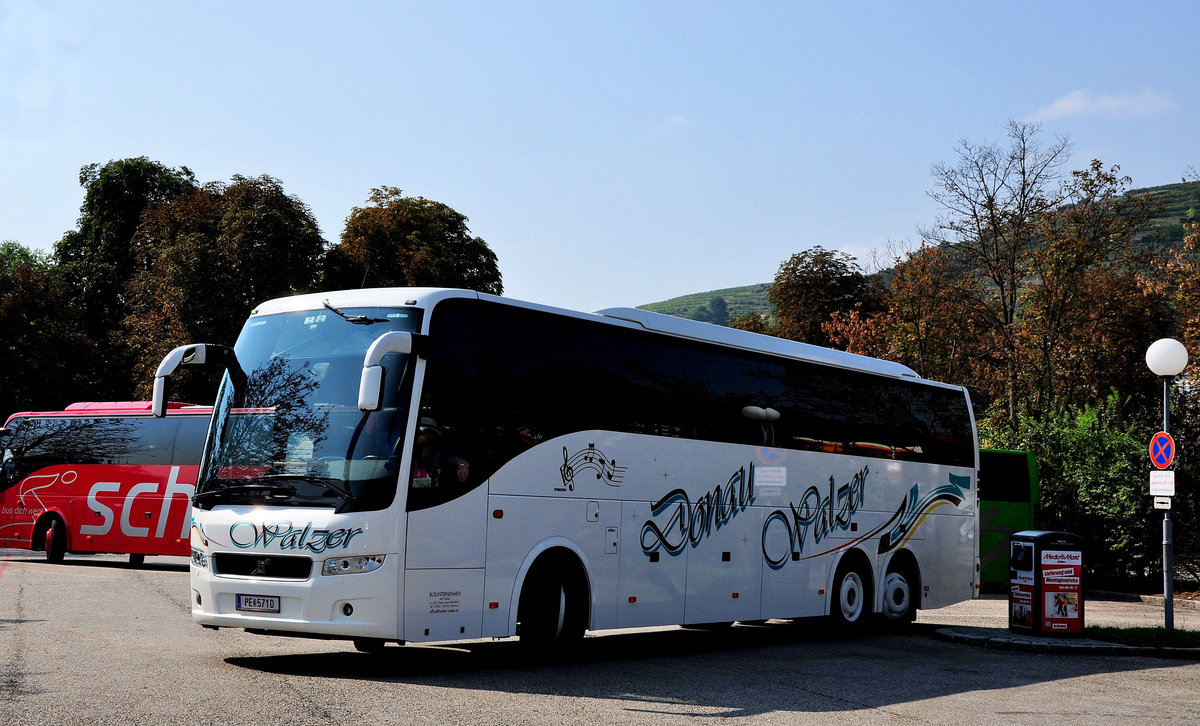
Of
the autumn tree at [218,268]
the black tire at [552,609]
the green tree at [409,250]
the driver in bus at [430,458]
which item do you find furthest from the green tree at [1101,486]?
the green tree at [409,250]

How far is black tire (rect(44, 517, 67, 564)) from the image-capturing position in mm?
28422

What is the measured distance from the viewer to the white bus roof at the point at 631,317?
36.3 feet

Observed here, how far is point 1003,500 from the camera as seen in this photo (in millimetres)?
26766

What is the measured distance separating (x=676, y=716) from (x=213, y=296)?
33310 mm

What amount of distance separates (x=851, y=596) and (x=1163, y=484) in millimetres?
4526

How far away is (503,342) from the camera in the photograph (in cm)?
1157

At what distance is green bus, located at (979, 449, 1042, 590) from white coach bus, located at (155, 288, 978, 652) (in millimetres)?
11637

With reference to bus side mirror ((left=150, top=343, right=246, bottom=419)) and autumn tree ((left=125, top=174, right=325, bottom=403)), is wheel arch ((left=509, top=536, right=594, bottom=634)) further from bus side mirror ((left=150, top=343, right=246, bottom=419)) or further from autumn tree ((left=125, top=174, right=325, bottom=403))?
autumn tree ((left=125, top=174, right=325, bottom=403))

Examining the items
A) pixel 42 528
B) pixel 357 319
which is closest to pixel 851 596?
pixel 357 319

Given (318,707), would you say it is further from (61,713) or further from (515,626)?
(515,626)

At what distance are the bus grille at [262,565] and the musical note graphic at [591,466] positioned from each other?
9.27 feet

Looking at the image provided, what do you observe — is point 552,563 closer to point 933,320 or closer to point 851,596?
point 851,596

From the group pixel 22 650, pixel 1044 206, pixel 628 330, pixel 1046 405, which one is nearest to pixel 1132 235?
pixel 1044 206

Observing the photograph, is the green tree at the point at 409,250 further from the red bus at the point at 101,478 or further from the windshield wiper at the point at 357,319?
the windshield wiper at the point at 357,319
